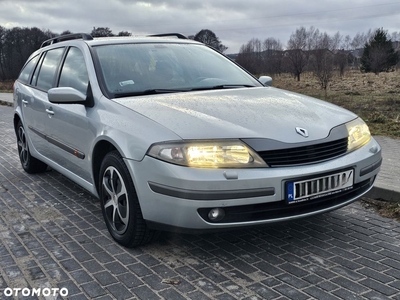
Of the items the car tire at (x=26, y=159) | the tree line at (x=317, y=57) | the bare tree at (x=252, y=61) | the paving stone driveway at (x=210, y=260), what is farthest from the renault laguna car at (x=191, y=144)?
the bare tree at (x=252, y=61)

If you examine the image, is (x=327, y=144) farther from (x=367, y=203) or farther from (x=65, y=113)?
(x=65, y=113)

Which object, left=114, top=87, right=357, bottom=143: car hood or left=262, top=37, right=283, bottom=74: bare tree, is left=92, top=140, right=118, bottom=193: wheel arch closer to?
left=114, top=87, right=357, bottom=143: car hood

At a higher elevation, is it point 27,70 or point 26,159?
point 27,70

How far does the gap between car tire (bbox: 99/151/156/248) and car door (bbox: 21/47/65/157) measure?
1509mm

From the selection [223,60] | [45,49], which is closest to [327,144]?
[223,60]

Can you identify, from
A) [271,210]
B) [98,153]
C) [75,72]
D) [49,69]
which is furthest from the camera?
[49,69]

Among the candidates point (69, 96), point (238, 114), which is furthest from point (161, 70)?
point (238, 114)

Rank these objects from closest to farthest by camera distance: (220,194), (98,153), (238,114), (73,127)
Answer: (220,194) → (238,114) → (98,153) → (73,127)

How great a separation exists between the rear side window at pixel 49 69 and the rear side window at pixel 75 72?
0.29 metres

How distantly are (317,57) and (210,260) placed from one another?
2078 centimetres

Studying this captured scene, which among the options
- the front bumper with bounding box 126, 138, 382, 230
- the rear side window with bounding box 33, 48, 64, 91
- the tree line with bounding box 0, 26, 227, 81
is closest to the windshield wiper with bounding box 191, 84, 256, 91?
the front bumper with bounding box 126, 138, 382, 230

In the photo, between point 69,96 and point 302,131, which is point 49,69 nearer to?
point 69,96

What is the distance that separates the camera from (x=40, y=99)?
16.3 feet

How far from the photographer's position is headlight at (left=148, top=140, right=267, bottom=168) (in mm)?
2848
